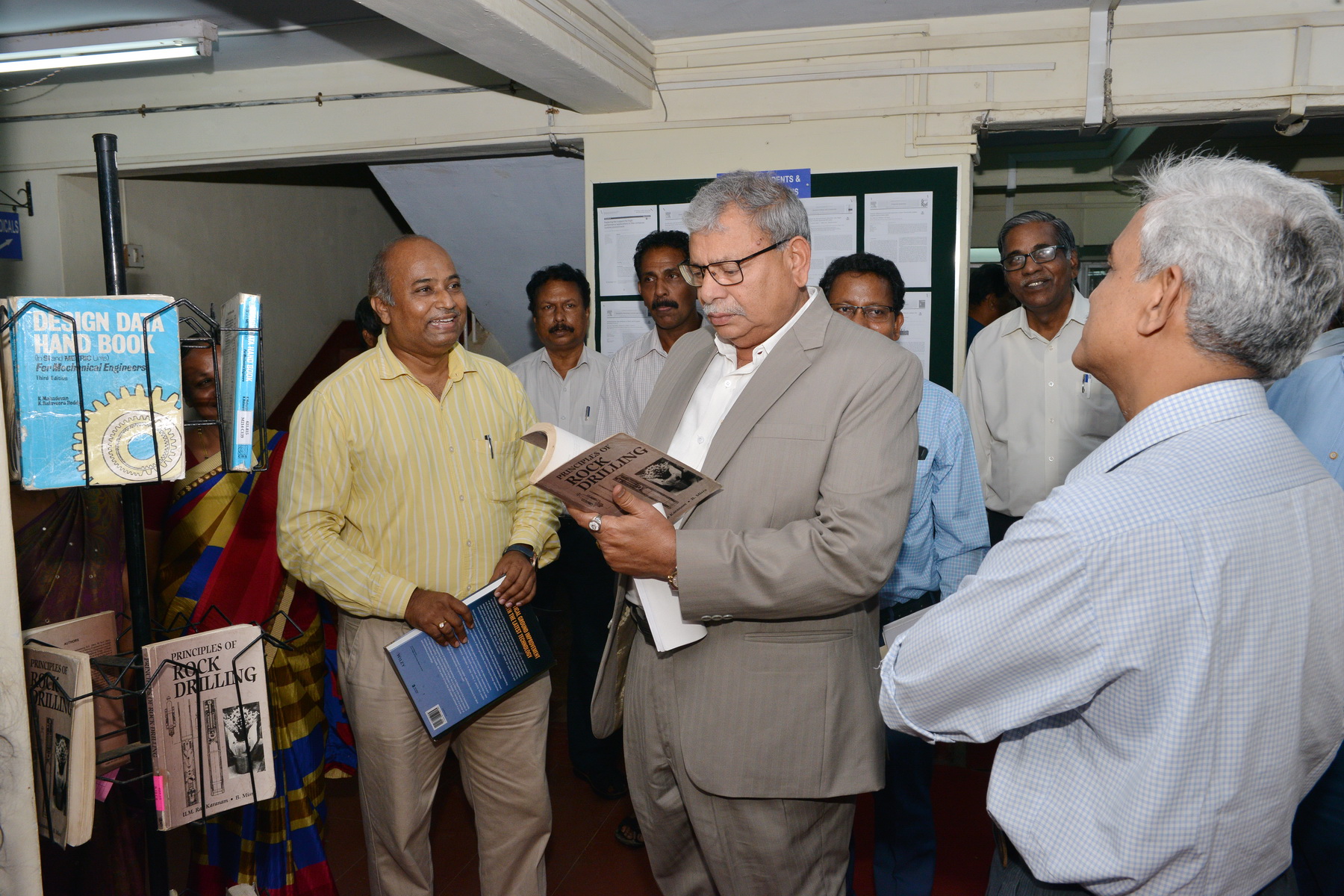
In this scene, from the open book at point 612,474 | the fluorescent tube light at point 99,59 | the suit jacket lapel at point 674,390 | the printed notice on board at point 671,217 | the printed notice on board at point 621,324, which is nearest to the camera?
the open book at point 612,474

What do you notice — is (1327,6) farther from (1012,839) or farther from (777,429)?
(1012,839)

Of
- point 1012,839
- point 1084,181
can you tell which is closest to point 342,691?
point 1012,839

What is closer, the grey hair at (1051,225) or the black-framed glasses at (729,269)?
the black-framed glasses at (729,269)

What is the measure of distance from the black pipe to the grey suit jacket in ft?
2.91

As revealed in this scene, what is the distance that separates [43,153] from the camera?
14.7ft

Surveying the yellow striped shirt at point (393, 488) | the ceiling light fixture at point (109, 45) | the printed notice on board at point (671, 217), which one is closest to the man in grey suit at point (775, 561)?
the yellow striped shirt at point (393, 488)

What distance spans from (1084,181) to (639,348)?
5281mm

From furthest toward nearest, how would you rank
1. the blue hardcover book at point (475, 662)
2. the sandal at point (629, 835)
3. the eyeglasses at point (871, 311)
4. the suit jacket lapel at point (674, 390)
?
the sandal at point (629, 835) → the eyeglasses at point (871, 311) → the blue hardcover book at point (475, 662) → the suit jacket lapel at point (674, 390)

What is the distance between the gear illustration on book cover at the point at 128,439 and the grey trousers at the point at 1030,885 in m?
1.32

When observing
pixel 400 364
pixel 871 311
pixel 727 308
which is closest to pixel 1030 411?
pixel 871 311

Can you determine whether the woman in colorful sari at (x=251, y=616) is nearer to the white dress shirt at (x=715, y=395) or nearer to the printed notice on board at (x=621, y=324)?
the white dress shirt at (x=715, y=395)

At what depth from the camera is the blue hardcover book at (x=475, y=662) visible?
1.96 metres

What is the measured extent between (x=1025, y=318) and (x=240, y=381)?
2.57 meters

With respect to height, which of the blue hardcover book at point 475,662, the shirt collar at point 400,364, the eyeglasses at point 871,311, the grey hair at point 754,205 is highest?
the grey hair at point 754,205
